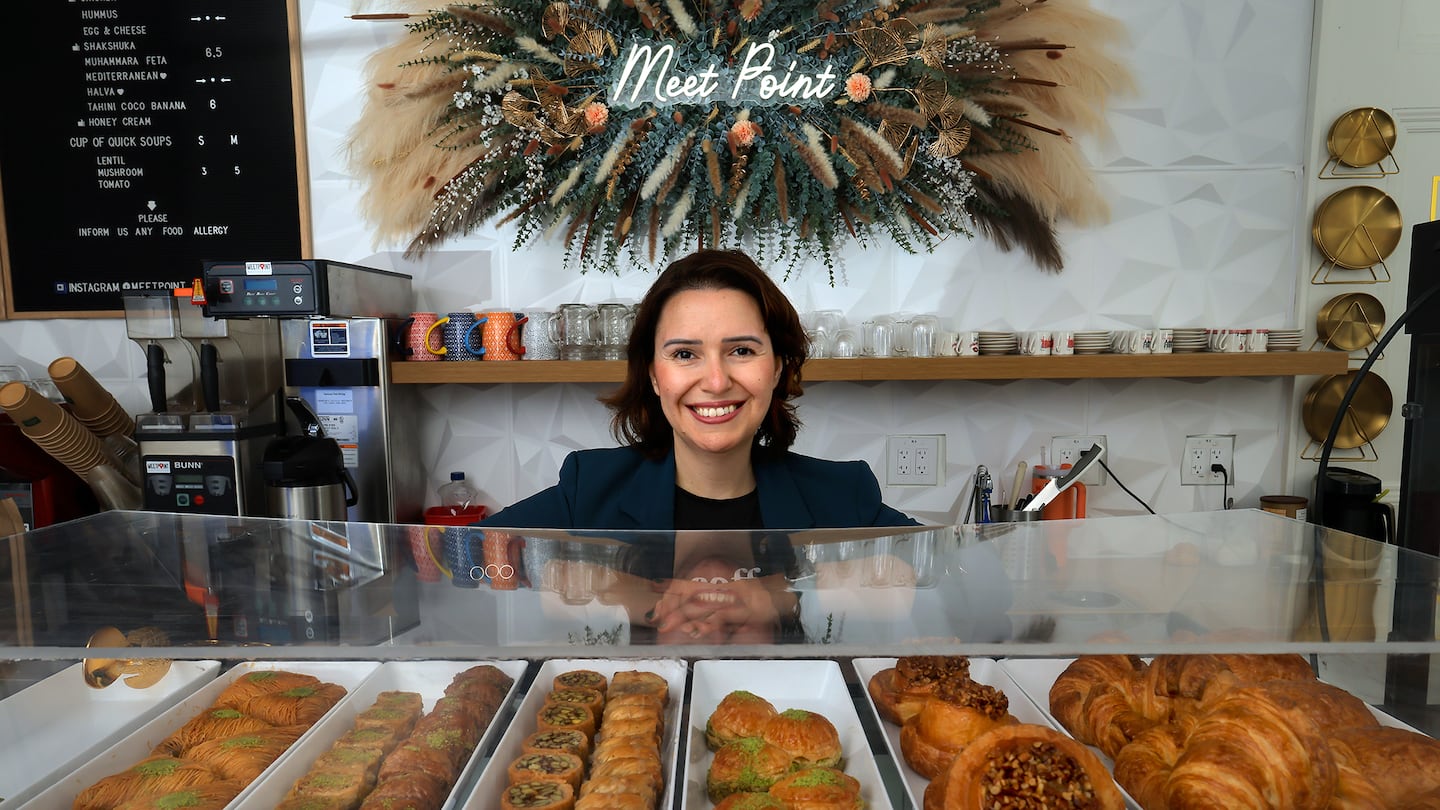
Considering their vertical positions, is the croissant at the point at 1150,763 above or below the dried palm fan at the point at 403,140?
below

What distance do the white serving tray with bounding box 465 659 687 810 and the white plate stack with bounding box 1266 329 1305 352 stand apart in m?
2.50

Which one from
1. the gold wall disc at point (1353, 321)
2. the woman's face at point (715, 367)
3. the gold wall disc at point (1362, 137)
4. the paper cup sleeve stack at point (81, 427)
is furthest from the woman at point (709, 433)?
the gold wall disc at point (1362, 137)

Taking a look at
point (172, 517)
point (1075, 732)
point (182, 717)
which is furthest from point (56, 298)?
point (1075, 732)

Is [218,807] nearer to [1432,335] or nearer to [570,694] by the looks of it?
[570,694]

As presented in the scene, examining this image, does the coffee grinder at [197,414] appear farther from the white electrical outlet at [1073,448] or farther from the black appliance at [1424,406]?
the black appliance at [1424,406]

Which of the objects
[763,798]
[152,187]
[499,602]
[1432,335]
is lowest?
[763,798]

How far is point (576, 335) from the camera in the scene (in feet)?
8.38

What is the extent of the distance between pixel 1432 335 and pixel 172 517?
82.9 inches

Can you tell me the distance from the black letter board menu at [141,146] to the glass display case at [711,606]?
2.16 m

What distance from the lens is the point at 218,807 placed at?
688 millimetres

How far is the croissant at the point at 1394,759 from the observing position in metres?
0.66

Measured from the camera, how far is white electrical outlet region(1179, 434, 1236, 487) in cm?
271

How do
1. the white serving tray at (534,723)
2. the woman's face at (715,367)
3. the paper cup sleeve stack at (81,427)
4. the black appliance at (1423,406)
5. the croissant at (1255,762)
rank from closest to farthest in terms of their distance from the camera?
the croissant at (1255,762), the white serving tray at (534,723), the black appliance at (1423,406), the woman's face at (715,367), the paper cup sleeve stack at (81,427)

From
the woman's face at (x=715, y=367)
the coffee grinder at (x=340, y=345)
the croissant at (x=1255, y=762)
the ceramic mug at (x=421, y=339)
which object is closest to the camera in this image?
the croissant at (x=1255, y=762)
